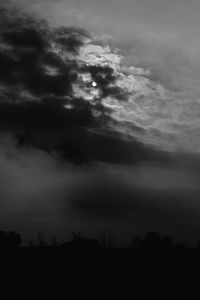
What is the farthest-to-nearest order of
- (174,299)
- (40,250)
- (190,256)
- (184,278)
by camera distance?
(40,250) → (190,256) → (184,278) → (174,299)

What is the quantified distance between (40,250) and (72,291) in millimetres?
15987

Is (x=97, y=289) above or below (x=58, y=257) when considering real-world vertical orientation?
below

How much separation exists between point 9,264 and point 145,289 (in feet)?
51.3

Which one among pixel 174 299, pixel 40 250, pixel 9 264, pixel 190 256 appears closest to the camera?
pixel 174 299

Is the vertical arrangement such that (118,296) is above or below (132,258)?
below

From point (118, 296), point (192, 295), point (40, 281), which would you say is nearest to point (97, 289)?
point (118, 296)

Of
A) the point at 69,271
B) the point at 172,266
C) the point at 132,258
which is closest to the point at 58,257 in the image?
the point at 69,271

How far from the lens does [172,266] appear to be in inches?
2088

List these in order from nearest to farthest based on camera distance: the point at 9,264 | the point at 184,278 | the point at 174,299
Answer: the point at 174,299, the point at 184,278, the point at 9,264

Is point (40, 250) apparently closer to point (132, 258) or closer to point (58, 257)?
point (58, 257)

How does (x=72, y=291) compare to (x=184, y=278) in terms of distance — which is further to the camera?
(x=184, y=278)

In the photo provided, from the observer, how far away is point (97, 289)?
156 ft

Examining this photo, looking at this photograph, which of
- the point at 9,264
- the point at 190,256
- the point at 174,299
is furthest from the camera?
the point at 190,256

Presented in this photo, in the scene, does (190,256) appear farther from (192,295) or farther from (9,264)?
(9,264)
